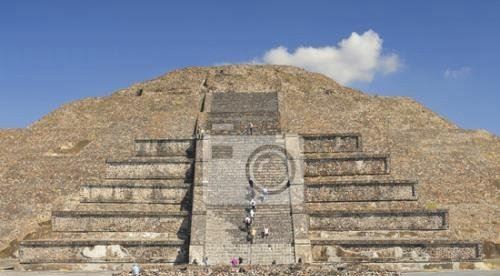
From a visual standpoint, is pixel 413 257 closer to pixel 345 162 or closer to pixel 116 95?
Answer: pixel 345 162

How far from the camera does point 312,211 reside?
70.7 ft

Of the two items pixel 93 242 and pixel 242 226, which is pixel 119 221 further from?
pixel 242 226

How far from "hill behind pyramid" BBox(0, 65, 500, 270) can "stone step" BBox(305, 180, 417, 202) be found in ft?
1.39

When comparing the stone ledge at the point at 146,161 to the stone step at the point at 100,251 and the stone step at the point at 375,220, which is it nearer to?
the stone step at the point at 100,251

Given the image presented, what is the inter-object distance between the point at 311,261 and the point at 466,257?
518 centimetres

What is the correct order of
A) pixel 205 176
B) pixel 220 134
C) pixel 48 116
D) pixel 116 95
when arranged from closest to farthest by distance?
pixel 205 176, pixel 220 134, pixel 48 116, pixel 116 95

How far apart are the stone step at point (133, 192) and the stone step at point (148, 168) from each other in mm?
1446

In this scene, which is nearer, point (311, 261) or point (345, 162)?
point (311, 261)

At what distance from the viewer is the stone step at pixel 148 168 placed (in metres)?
24.6

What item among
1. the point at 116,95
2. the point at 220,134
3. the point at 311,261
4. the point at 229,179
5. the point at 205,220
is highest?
the point at 116,95

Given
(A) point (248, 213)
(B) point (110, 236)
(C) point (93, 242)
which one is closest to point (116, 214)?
(B) point (110, 236)

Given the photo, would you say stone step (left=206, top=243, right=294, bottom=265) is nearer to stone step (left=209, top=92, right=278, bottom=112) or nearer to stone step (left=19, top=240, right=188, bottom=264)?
stone step (left=19, top=240, right=188, bottom=264)

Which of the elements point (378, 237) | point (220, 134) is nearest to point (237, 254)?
point (378, 237)

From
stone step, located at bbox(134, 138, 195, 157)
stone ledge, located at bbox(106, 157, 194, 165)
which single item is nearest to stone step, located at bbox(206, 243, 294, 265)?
stone ledge, located at bbox(106, 157, 194, 165)
